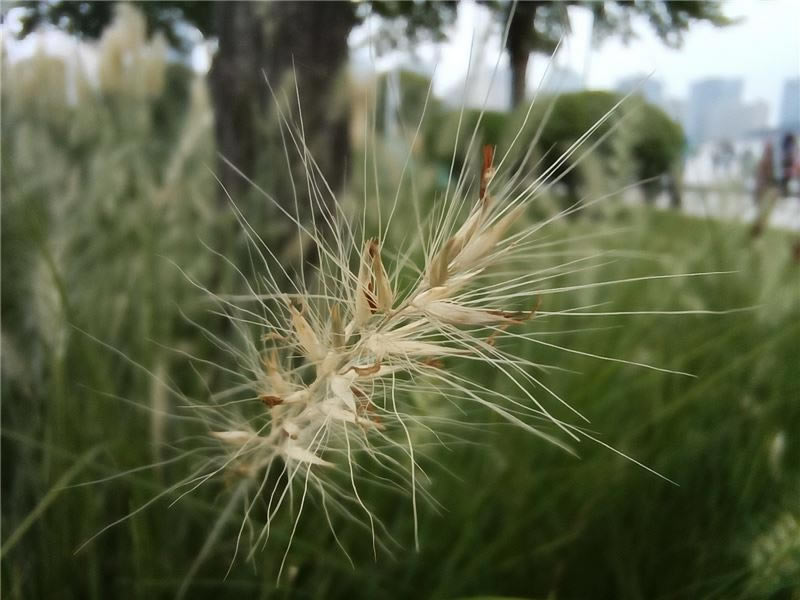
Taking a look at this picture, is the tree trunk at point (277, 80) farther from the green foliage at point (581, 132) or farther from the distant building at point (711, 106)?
the distant building at point (711, 106)

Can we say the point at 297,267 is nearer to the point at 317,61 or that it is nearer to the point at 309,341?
the point at 317,61

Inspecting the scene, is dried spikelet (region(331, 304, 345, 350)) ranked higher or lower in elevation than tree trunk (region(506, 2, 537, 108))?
lower

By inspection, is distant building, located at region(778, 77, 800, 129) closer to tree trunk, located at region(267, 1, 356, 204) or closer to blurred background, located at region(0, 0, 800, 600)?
blurred background, located at region(0, 0, 800, 600)

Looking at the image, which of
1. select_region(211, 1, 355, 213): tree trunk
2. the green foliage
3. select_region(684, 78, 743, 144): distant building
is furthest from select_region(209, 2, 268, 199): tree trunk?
select_region(684, 78, 743, 144): distant building

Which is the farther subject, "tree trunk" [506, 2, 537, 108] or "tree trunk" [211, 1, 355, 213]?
"tree trunk" [211, 1, 355, 213]

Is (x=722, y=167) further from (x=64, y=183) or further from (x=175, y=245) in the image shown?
(x=64, y=183)

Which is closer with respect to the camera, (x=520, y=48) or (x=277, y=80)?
(x=520, y=48)

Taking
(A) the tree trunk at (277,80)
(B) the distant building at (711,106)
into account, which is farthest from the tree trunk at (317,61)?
(B) the distant building at (711,106)

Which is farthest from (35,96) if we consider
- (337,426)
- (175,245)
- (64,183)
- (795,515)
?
(795,515)

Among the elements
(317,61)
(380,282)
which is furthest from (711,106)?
(380,282)

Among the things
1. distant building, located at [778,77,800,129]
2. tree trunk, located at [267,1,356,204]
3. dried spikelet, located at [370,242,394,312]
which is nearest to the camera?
dried spikelet, located at [370,242,394,312]
